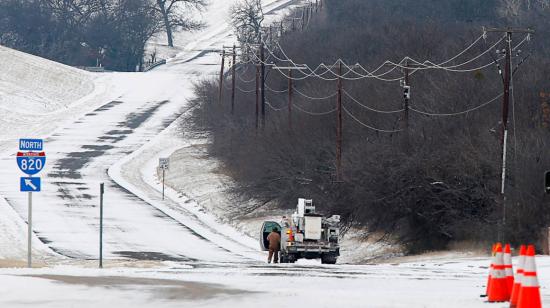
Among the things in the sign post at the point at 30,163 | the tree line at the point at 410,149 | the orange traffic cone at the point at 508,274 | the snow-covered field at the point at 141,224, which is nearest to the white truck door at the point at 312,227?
the snow-covered field at the point at 141,224

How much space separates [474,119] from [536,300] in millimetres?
37438

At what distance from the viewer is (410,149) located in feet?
152

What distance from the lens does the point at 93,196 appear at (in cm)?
6312

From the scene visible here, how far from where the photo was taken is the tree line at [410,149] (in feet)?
138

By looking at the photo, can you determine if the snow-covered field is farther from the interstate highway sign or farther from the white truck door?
the interstate highway sign

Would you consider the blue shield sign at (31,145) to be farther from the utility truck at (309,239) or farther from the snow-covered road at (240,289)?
the utility truck at (309,239)

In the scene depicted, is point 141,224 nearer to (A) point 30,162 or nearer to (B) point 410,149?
(B) point 410,149

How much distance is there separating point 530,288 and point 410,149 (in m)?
32.1

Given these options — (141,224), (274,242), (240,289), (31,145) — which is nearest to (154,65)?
(141,224)

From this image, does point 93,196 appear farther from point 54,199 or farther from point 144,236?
point 144,236

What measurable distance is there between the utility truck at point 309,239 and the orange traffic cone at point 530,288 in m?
21.8

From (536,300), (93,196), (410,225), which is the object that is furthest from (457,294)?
(93,196)

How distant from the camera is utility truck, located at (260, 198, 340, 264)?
36031 mm

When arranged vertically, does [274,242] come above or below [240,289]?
below
